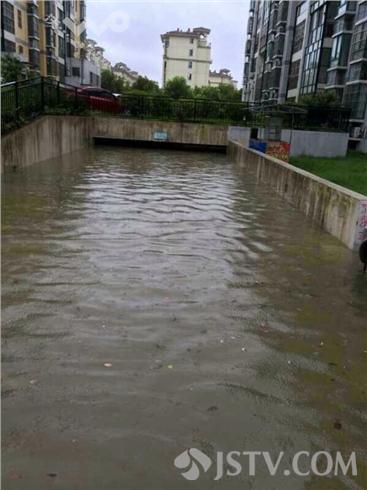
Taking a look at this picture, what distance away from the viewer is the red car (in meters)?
27.0

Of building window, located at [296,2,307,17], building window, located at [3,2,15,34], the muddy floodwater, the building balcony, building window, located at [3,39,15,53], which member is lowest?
the muddy floodwater

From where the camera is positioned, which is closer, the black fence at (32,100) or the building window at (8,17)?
the black fence at (32,100)

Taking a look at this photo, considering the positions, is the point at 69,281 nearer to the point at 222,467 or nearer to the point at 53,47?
the point at 222,467

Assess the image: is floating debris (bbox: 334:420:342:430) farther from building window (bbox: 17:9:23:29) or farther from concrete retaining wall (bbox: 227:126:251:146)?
building window (bbox: 17:9:23:29)

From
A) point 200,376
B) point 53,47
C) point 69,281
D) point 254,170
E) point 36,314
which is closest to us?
point 200,376

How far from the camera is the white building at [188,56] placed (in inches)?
4375

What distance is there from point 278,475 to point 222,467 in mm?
334

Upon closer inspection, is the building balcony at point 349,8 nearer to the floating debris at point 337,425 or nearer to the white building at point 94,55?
the floating debris at point 337,425

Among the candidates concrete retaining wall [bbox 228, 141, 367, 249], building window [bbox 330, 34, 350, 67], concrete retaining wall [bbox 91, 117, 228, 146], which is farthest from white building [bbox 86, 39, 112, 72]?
concrete retaining wall [bbox 228, 141, 367, 249]

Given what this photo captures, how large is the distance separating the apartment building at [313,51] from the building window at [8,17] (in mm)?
29531

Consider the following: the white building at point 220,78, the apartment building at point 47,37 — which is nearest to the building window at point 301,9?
the apartment building at point 47,37

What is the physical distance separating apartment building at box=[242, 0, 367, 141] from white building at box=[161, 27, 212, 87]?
35.7 meters

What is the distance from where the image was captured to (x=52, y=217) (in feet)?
28.0

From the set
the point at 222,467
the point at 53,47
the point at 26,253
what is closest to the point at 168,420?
the point at 222,467
